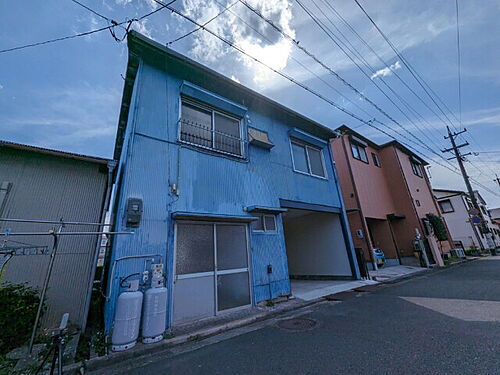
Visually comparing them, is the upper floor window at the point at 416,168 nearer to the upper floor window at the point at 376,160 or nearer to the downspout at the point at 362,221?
the upper floor window at the point at 376,160

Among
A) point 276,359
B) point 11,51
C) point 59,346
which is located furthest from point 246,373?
point 11,51

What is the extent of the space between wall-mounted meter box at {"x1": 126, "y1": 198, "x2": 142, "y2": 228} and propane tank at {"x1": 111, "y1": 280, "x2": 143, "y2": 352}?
1237 mm

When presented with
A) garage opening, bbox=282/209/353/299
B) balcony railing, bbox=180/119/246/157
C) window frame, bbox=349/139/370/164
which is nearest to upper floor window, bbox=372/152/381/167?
window frame, bbox=349/139/370/164

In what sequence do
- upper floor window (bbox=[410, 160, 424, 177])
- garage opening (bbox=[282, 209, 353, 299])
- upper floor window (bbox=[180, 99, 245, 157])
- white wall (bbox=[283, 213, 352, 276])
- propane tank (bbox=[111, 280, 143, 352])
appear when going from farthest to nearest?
upper floor window (bbox=[410, 160, 424, 177]), white wall (bbox=[283, 213, 352, 276]), garage opening (bbox=[282, 209, 353, 299]), upper floor window (bbox=[180, 99, 245, 157]), propane tank (bbox=[111, 280, 143, 352])

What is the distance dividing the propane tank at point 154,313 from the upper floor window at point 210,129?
360 cm

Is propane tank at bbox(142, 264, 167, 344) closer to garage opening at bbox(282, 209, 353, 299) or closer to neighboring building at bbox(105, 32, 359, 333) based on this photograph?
neighboring building at bbox(105, 32, 359, 333)

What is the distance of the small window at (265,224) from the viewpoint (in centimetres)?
597

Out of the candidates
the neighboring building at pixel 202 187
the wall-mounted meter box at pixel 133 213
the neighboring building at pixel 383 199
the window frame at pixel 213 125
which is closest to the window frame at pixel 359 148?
the neighboring building at pixel 383 199

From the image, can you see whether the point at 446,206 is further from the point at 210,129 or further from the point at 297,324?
the point at 210,129

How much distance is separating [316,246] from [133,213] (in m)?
7.92

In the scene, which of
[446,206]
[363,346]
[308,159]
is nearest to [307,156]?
[308,159]

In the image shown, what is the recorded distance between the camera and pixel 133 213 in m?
4.09

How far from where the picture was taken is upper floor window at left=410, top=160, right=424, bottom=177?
55.8ft

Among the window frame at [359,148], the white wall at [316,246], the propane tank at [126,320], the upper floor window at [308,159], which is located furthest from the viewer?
the window frame at [359,148]
